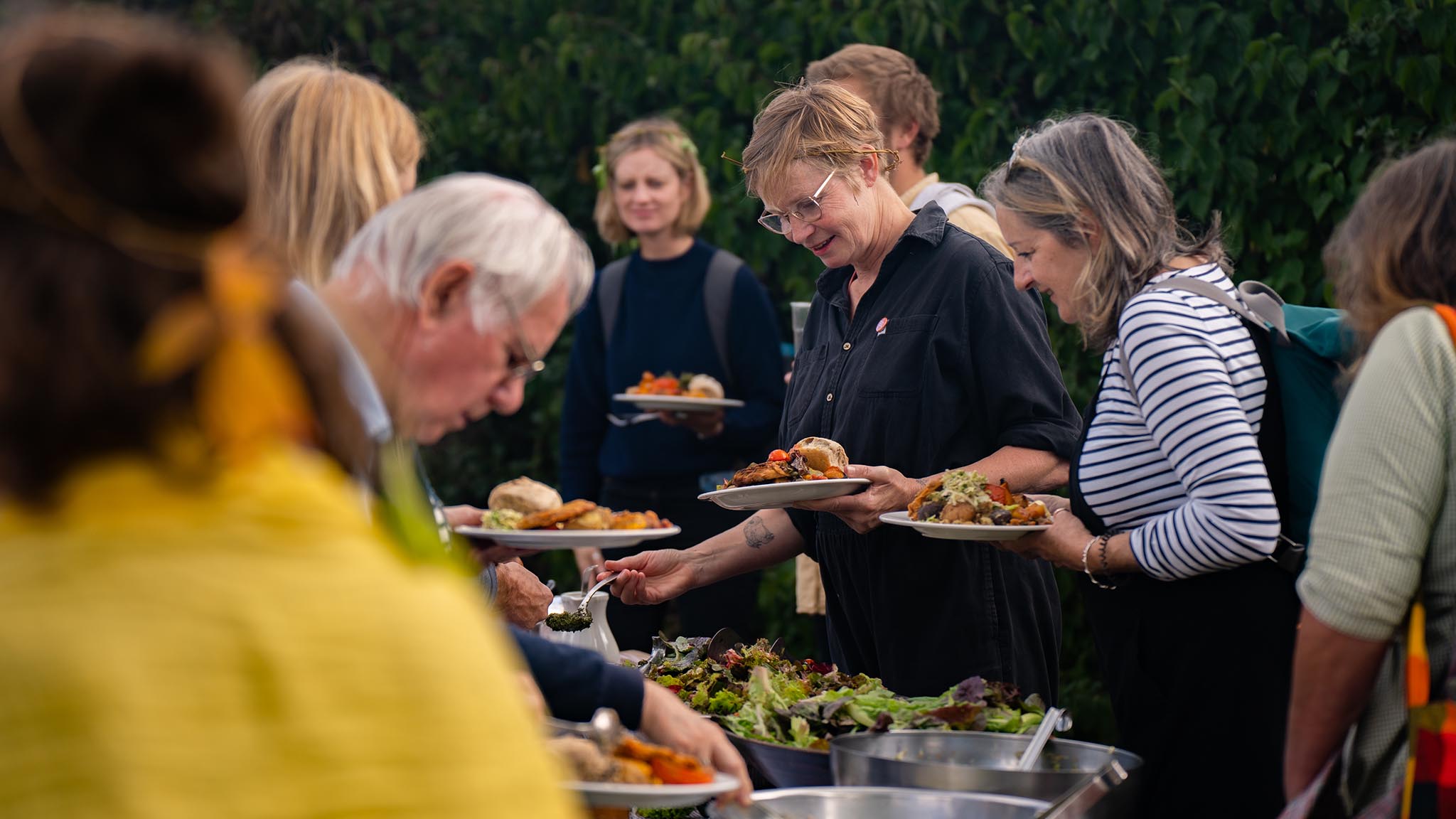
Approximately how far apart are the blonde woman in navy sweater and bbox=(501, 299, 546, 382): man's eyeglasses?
2867mm

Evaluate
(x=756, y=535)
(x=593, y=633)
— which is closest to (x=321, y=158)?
(x=593, y=633)

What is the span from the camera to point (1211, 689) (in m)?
2.39

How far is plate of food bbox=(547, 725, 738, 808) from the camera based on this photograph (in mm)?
1681

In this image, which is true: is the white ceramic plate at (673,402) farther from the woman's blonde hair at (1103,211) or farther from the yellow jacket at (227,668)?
the yellow jacket at (227,668)

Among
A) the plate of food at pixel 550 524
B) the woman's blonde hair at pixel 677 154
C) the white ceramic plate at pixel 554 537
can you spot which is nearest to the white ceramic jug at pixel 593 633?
the plate of food at pixel 550 524

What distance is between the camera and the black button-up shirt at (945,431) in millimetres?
3090

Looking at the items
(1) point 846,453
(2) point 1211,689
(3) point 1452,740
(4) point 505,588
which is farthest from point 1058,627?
(3) point 1452,740

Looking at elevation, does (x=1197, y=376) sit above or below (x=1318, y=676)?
above

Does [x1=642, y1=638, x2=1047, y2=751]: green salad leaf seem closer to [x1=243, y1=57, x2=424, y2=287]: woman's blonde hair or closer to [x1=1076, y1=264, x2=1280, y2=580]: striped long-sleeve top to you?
[x1=1076, y1=264, x2=1280, y2=580]: striped long-sleeve top

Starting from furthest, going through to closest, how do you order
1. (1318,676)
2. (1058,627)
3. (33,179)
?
(1058,627), (1318,676), (33,179)

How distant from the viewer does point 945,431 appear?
10.3 feet

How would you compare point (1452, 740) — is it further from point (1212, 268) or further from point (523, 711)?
point (523, 711)

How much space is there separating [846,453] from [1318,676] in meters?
1.44

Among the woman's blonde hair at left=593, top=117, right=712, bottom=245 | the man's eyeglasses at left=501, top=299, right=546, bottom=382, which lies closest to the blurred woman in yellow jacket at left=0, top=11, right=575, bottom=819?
the man's eyeglasses at left=501, top=299, right=546, bottom=382
